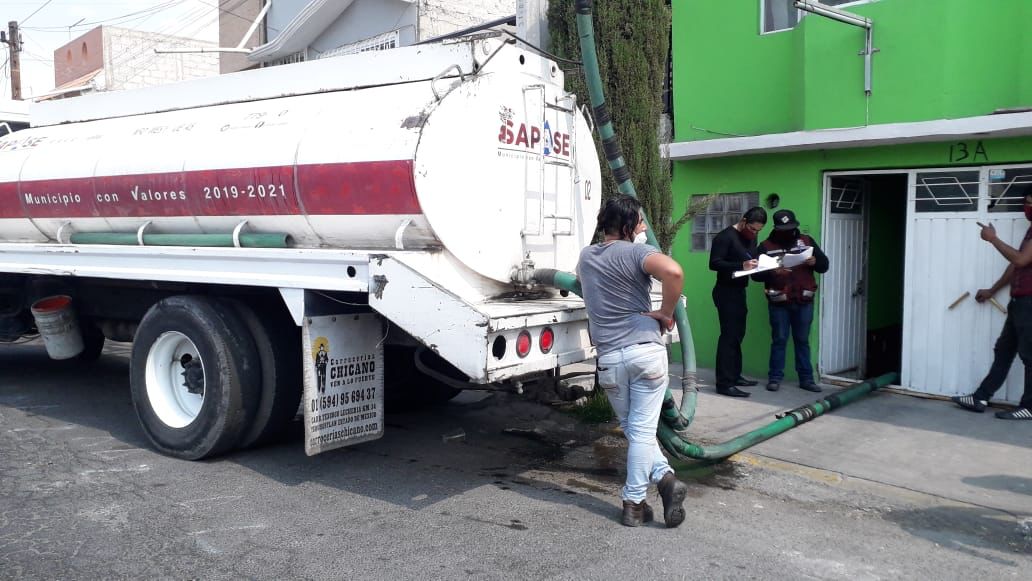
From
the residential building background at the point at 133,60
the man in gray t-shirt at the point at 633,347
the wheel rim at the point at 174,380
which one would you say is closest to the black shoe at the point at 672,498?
the man in gray t-shirt at the point at 633,347

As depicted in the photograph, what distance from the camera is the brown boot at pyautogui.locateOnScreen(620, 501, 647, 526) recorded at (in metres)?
4.69

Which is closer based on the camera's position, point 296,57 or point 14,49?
point 296,57

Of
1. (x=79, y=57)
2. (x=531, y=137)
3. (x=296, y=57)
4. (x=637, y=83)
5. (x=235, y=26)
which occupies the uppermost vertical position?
(x=79, y=57)

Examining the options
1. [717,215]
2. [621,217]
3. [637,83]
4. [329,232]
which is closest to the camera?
[621,217]

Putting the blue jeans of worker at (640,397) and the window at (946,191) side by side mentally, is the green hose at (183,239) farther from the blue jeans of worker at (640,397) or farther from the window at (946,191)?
the window at (946,191)

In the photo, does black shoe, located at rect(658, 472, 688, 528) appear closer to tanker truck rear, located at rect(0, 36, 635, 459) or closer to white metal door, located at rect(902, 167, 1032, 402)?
tanker truck rear, located at rect(0, 36, 635, 459)

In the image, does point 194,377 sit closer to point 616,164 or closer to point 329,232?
point 329,232

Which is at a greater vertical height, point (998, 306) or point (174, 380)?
point (998, 306)

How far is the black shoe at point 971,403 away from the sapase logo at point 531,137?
4117 mm

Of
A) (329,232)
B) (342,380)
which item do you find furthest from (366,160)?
(342,380)

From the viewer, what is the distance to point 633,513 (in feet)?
15.4

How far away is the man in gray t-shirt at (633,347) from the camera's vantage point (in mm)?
4695

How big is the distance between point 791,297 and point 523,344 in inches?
157

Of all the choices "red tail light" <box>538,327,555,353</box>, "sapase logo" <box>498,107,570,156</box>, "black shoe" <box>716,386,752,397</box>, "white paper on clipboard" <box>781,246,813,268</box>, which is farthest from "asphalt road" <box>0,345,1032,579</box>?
"sapase logo" <box>498,107,570,156</box>
